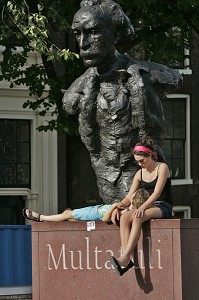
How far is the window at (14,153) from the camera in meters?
31.2

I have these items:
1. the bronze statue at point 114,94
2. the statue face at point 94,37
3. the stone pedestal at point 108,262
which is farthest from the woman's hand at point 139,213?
the statue face at point 94,37

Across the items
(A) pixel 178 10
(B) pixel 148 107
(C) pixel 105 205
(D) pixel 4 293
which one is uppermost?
(A) pixel 178 10

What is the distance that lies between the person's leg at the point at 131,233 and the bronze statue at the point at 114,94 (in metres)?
1.14

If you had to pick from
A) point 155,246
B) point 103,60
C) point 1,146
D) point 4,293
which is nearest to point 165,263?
point 155,246

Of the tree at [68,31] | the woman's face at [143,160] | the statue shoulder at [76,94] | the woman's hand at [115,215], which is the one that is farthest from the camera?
the tree at [68,31]

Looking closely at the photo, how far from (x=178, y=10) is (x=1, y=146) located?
27.2 ft

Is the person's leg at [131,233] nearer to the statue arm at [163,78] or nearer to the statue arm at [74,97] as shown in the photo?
the statue arm at [163,78]

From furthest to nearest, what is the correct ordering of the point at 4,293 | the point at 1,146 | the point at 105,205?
the point at 1,146
the point at 4,293
the point at 105,205

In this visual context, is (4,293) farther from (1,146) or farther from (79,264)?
(1,146)

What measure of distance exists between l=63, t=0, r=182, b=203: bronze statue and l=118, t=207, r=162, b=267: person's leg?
1137 millimetres

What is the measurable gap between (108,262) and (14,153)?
19.1 metres

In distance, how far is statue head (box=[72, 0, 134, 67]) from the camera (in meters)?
12.8

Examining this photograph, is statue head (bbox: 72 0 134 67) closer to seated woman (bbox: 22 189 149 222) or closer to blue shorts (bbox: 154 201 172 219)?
seated woman (bbox: 22 189 149 222)

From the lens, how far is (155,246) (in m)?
12.0
